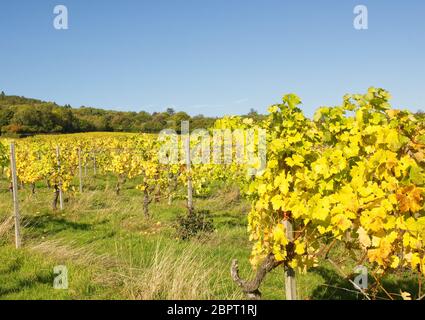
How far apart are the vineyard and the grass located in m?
0.02

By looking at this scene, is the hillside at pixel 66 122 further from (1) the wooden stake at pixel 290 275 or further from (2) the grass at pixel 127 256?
(1) the wooden stake at pixel 290 275

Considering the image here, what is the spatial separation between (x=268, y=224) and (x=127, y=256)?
3.60 metres

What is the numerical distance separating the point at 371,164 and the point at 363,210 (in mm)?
343

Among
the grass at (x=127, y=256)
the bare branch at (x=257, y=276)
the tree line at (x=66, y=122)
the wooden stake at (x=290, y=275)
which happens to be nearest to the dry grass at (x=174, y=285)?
the grass at (x=127, y=256)

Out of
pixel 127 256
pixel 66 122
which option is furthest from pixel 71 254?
pixel 66 122

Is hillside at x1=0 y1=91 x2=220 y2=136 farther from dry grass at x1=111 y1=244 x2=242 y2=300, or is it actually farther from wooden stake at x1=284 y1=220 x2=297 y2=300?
wooden stake at x1=284 y1=220 x2=297 y2=300

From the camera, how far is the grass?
15.8 ft

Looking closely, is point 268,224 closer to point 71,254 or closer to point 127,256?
point 127,256

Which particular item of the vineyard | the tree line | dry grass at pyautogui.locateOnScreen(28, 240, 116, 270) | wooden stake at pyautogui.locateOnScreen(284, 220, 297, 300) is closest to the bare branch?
the vineyard

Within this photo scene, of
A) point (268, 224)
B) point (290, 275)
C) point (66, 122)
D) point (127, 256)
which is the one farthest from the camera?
point (66, 122)

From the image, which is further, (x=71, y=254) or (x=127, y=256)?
(x=127, y=256)

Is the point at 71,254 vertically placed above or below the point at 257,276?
below

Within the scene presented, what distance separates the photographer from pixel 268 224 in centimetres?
361
